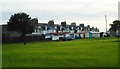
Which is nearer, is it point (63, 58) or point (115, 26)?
point (63, 58)

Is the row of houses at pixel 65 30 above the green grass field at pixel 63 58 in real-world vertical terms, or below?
above

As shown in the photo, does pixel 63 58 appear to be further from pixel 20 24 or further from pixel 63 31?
pixel 63 31

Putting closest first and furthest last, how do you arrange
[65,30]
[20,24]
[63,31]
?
[20,24] < [63,31] < [65,30]

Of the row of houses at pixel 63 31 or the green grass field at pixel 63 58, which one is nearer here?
the green grass field at pixel 63 58

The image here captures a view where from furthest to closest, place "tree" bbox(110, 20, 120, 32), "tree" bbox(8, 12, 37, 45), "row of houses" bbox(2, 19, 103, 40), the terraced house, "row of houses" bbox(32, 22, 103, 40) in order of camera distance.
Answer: "tree" bbox(110, 20, 120, 32) < the terraced house < "row of houses" bbox(32, 22, 103, 40) < "row of houses" bbox(2, 19, 103, 40) < "tree" bbox(8, 12, 37, 45)

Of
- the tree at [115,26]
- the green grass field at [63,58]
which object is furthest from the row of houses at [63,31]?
the green grass field at [63,58]

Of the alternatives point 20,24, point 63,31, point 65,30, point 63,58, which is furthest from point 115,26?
point 63,58

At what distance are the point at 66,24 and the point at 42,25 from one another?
18661 millimetres

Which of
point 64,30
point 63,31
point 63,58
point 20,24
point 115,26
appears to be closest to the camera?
point 63,58

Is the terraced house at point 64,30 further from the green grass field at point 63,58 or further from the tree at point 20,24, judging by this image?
the green grass field at point 63,58

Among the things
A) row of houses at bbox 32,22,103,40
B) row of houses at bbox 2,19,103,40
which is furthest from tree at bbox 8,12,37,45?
row of houses at bbox 32,22,103,40

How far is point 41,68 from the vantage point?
62.6 feet

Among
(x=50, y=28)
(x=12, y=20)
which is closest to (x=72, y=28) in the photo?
(x=50, y=28)

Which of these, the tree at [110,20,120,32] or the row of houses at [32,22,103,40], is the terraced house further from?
the tree at [110,20,120,32]
